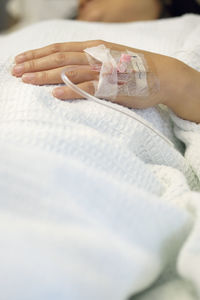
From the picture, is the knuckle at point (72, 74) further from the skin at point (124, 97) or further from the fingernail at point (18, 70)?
the fingernail at point (18, 70)

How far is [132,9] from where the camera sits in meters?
1.63

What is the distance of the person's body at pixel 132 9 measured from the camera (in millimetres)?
1616

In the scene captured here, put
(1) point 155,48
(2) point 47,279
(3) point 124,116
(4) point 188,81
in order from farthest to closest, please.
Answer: (1) point 155,48, (4) point 188,81, (3) point 124,116, (2) point 47,279

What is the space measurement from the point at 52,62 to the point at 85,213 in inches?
15.3

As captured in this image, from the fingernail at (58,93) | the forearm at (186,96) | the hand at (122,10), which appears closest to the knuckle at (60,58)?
the fingernail at (58,93)

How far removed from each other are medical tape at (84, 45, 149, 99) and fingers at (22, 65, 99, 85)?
0.02 m

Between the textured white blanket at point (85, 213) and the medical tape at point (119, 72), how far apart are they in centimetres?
8

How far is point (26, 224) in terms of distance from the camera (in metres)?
0.52

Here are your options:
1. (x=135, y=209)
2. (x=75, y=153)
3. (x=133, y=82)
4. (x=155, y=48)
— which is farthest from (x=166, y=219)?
(x=155, y=48)

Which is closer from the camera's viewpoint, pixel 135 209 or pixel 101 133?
pixel 135 209

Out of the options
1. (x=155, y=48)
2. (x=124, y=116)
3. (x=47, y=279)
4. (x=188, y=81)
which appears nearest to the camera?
(x=47, y=279)

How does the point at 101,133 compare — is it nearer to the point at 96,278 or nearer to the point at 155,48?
the point at 96,278

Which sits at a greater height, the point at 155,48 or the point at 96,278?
Result: the point at 155,48

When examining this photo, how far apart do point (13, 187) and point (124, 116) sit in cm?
27
